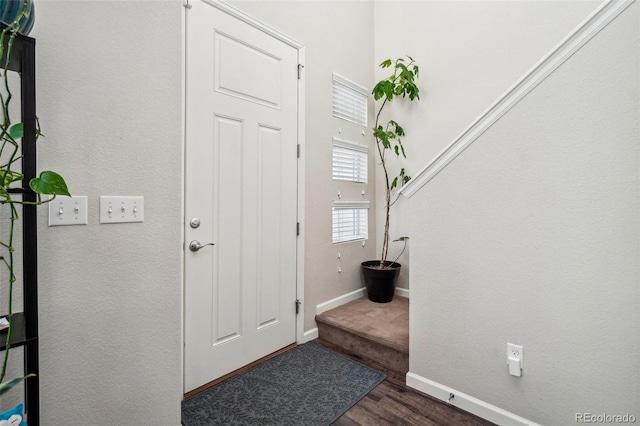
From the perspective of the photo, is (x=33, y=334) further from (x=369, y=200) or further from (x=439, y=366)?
(x=369, y=200)

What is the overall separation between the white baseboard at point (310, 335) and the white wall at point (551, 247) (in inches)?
41.1

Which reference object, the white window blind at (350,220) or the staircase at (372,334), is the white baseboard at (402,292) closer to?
the staircase at (372,334)

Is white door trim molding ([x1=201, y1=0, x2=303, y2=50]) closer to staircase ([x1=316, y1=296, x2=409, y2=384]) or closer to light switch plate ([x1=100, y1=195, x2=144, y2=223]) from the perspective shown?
light switch plate ([x1=100, y1=195, x2=144, y2=223])

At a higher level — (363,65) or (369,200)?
(363,65)

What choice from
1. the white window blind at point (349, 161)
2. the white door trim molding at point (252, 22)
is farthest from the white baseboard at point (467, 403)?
the white door trim molding at point (252, 22)

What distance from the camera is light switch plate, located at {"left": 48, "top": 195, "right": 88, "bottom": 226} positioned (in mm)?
1183

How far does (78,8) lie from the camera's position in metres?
1.23

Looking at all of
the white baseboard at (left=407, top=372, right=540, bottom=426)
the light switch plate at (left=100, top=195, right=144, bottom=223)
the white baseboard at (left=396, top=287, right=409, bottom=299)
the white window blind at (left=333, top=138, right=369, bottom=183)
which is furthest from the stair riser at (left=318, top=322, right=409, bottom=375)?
the light switch plate at (left=100, top=195, right=144, bottom=223)

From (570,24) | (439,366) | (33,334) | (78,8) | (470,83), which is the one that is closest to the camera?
(33,334)

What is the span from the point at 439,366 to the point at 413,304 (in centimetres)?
37

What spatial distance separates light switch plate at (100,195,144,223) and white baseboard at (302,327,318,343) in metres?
1.61

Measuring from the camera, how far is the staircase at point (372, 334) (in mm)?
1997

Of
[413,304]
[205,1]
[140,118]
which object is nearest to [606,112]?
[413,304]

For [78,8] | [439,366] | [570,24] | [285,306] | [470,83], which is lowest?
[439,366]
